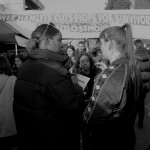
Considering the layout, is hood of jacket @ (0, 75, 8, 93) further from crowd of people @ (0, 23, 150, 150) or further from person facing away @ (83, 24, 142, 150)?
person facing away @ (83, 24, 142, 150)

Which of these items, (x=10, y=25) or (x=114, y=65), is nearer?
(x=114, y=65)

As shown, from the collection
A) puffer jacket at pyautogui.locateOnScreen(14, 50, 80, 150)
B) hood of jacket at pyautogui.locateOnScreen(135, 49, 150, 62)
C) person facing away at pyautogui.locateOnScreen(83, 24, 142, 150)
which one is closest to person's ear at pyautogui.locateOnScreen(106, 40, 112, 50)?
person facing away at pyautogui.locateOnScreen(83, 24, 142, 150)

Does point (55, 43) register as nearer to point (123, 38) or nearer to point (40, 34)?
point (40, 34)

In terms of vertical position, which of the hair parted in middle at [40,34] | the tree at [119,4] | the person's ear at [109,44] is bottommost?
the person's ear at [109,44]

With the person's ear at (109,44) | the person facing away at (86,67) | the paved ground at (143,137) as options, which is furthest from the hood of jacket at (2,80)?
the paved ground at (143,137)

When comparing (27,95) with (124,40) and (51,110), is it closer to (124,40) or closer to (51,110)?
(51,110)

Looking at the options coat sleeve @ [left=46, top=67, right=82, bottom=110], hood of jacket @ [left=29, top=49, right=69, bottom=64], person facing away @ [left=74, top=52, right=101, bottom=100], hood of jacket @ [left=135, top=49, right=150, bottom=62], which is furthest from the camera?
hood of jacket @ [left=135, top=49, right=150, bottom=62]

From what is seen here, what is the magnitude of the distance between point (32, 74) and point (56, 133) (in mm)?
477

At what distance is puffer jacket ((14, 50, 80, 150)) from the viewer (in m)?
1.76

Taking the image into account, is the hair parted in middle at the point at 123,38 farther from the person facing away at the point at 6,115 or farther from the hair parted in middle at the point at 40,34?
the person facing away at the point at 6,115

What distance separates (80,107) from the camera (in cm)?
190

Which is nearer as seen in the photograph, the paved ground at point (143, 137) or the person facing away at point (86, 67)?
the person facing away at point (86, 67)

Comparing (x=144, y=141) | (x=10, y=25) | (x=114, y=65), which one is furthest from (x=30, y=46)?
(x=10, y=25)

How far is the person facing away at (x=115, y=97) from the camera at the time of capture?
1.75m
